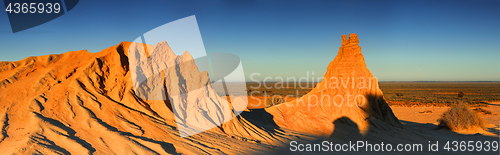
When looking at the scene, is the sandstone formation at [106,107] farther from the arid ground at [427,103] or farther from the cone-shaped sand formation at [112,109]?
the arid ground at [427,103]

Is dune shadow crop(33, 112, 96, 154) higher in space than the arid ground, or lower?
higher

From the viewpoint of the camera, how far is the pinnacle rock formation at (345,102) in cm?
1596

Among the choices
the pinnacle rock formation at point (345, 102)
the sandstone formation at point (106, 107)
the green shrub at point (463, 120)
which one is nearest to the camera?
the sandstone formation at point (106, 107)

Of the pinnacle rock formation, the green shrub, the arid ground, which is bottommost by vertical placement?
the arid ground

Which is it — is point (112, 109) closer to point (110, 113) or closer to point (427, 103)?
point (110, 113)

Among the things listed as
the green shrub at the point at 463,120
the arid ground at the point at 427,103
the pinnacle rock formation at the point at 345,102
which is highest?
the pinnacle rock formation at the point at 345,102

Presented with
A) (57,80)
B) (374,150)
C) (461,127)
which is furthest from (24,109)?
(461,127)

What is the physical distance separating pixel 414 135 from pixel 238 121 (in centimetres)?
1225

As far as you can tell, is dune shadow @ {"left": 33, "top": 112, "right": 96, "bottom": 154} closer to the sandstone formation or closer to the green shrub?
the sandstone formation

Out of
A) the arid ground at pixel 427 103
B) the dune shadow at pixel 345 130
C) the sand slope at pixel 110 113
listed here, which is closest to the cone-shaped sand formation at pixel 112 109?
the sand slope at pixel 110 113

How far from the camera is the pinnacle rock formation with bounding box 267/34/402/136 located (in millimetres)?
15961

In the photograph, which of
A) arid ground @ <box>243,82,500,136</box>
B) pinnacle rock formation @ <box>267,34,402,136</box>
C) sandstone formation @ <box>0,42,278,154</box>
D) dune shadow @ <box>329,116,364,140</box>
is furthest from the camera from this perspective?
arid ground @ <box>243,82,500,136</box>

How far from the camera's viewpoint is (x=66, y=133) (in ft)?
21.4

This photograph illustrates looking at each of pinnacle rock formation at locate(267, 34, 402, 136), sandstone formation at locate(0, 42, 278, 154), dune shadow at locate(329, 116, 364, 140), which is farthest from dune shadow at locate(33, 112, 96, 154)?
dune shadow at locate(329, 116, 364, 140)
